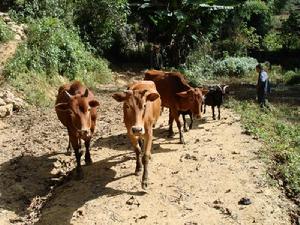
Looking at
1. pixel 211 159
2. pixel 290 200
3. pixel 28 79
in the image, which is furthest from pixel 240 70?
pixel 290 200

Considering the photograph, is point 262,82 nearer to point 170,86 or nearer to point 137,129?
point 170,86

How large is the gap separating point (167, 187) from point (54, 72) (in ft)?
30.2

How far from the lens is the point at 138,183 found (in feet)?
27.8

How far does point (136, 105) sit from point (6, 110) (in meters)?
6.36

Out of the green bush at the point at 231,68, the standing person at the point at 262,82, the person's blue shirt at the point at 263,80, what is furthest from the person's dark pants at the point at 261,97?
the green bush at the point at 231,68

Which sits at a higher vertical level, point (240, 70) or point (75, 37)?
point (75, 37)

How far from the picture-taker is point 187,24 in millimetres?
23547

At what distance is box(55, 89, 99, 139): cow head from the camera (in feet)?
26.5

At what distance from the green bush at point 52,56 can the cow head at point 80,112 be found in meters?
6.89

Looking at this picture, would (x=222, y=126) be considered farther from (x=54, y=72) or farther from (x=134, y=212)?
(x=54, y=72)

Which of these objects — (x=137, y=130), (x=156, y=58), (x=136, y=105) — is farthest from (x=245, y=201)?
(x=156, y=58)

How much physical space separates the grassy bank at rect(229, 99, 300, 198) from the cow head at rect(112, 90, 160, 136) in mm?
2603

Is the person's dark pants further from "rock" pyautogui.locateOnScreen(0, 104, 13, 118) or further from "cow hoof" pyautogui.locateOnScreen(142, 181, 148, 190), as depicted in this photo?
"rock" pyautogui.locateOnScreen(0, 104, 13, 118)

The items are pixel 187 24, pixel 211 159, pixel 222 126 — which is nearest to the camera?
pixel 211 159
